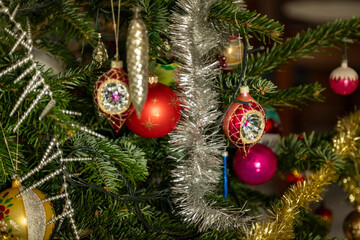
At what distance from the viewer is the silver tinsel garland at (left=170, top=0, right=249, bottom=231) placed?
57 cm

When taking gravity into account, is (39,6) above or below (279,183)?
above

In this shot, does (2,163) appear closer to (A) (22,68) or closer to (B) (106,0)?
(A) (22,68)

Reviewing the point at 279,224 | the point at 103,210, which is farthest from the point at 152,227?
the point at 279,224

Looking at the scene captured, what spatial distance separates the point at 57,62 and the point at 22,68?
0.15 m

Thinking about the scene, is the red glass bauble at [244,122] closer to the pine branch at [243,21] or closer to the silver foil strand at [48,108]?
→ the pine branch at [243,21]

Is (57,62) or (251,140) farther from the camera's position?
(57,62)

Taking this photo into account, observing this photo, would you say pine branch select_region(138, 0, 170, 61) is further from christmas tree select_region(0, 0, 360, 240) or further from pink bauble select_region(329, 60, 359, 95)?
pink bauble select_region(329, 60, 359, 95)

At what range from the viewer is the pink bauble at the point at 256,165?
711 millimetres

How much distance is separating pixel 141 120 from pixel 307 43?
0.27 metres

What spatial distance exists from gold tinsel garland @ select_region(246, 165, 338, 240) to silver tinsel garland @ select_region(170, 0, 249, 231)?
31 millimetres

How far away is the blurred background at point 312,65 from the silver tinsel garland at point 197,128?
112 centimetres

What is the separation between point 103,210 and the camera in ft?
1.98

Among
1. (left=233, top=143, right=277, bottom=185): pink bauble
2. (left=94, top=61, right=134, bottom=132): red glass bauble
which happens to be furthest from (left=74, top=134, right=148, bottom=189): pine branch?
(left=233, top=143, right=277, bottom=185): pink bauble

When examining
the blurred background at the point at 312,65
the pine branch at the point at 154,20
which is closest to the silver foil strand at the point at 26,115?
the pine branch at the point at 154,20
